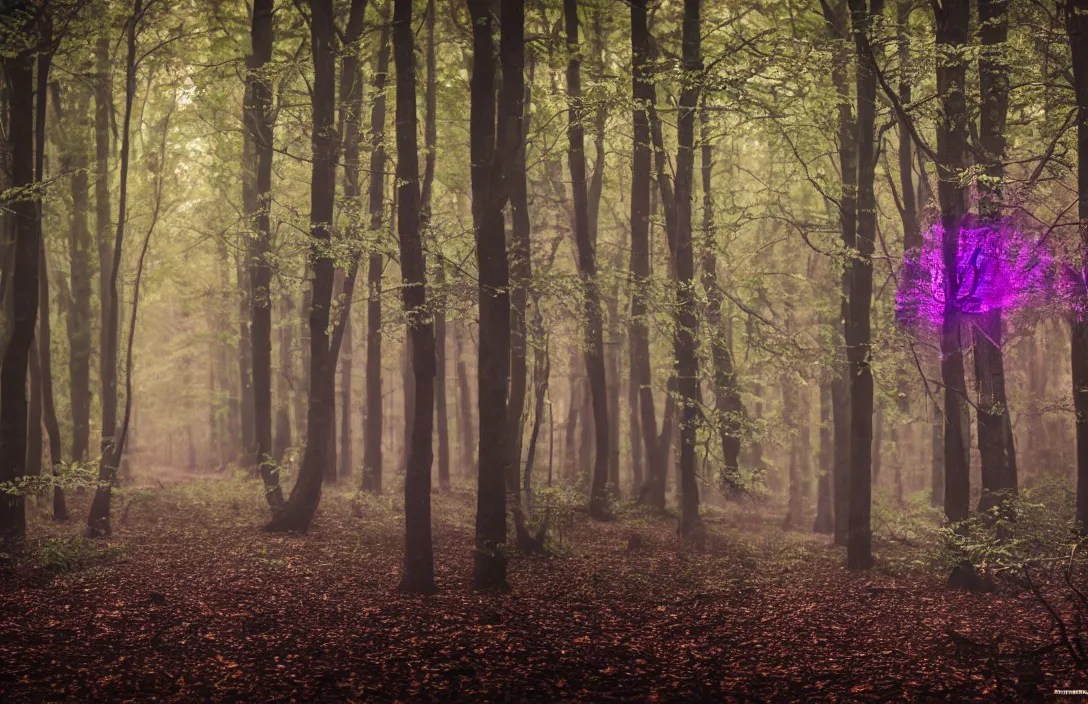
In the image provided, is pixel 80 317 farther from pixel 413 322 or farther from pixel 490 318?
pixel 490 318

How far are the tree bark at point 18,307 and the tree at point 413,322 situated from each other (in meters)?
5.51

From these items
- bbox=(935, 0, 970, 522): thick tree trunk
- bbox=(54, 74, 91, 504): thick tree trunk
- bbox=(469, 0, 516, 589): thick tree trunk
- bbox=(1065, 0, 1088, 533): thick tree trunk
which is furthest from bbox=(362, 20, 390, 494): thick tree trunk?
bbox=(1065, 0, 1088, 533): thick tree trunk

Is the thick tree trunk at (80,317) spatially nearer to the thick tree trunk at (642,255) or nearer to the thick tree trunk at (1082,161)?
the thick tree trunk at (642,255)

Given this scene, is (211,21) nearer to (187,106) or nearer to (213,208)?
(187,106)

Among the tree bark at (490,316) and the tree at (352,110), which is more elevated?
the tree at (352,110)

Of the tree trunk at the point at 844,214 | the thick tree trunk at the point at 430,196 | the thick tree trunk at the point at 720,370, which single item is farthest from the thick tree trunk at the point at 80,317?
the tree trunk at the point at 844,214

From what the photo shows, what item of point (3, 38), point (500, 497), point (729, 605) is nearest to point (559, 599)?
point (500, 497)

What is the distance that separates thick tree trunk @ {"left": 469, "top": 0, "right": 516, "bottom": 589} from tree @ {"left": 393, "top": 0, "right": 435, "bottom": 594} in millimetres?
776

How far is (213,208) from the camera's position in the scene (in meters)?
25.9

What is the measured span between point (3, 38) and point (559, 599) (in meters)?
11.5

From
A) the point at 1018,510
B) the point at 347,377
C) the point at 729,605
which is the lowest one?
the point at 729,605

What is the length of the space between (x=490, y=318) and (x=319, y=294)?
4847mm

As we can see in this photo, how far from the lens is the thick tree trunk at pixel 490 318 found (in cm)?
1103

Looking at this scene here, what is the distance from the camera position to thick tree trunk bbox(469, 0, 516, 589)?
11.0m
